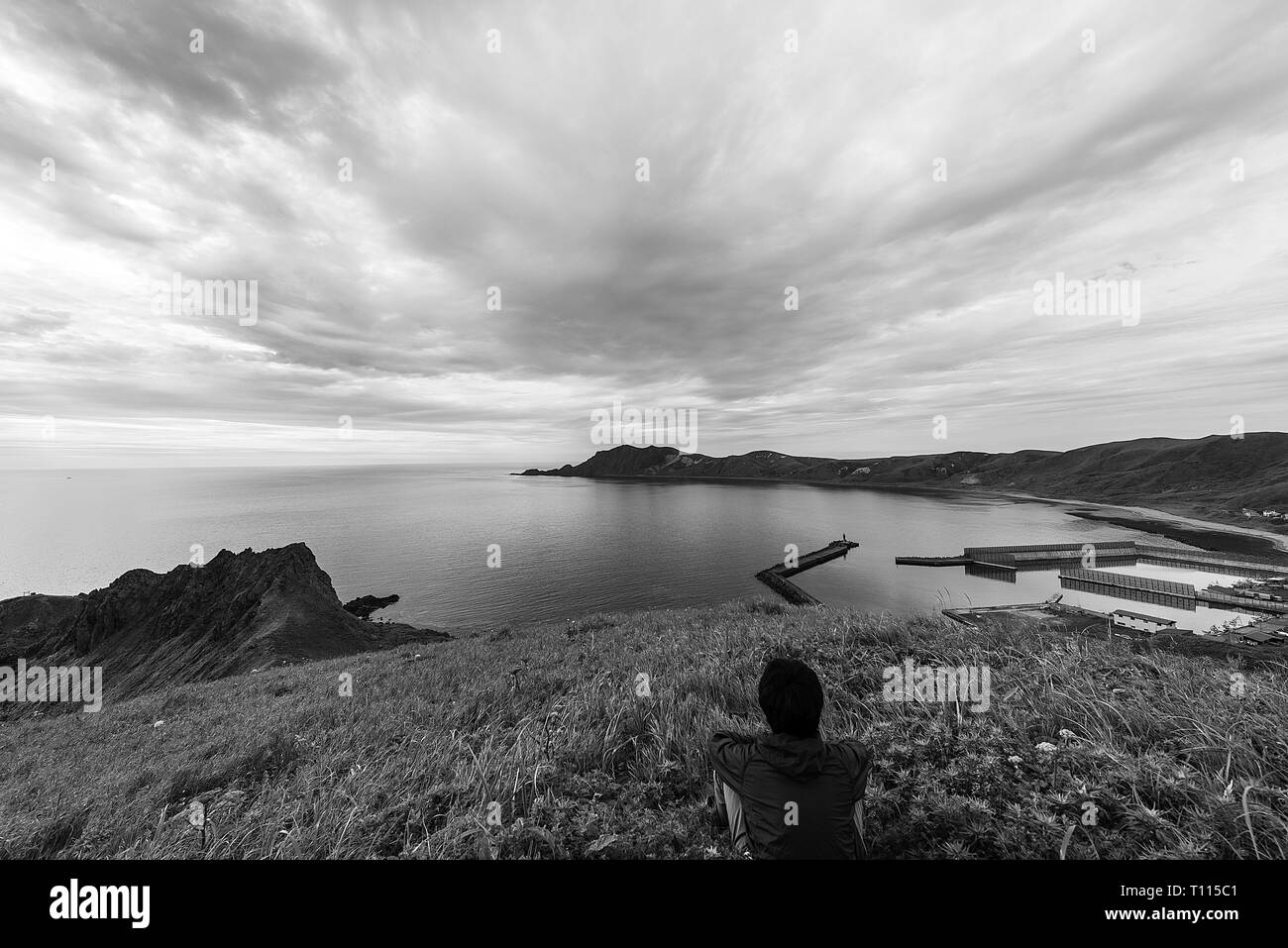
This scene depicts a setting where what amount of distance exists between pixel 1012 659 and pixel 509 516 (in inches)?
4467

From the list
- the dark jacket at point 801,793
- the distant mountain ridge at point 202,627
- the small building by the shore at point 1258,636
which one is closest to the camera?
the dark jacket at point 801,793

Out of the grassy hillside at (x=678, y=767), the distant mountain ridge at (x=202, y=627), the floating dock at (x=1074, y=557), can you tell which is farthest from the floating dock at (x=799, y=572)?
the distant mountain ridge at (x=202, y=627)

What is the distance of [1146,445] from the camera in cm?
18475

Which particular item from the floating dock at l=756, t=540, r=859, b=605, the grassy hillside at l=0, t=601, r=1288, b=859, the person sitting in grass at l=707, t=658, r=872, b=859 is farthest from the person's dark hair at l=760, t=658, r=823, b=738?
the floating dock at l=756, t=540, r=859, b=605

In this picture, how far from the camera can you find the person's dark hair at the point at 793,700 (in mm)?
3402

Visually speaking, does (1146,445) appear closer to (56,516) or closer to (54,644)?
(54,644)

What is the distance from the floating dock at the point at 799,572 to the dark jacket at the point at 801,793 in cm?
3798

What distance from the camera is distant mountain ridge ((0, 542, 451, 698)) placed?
86.0ft

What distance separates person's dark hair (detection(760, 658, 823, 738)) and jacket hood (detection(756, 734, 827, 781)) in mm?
75

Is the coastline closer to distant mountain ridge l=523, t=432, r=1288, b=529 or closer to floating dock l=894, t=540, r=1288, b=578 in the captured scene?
distant mountain ridge l=523, t=432, r=1288, b=529

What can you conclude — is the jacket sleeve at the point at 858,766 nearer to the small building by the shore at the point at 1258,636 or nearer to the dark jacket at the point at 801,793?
the dark jacket at the point at 801,793
